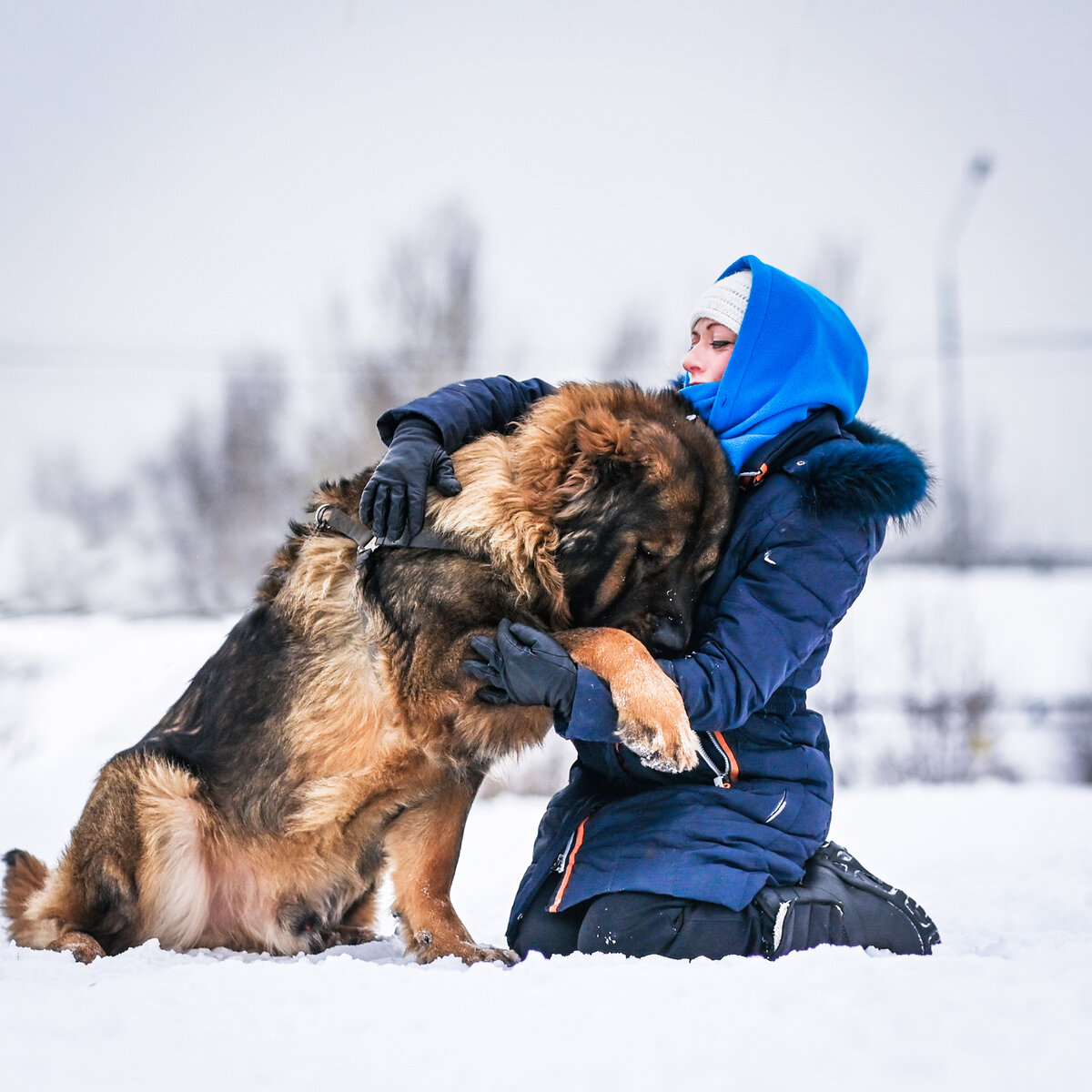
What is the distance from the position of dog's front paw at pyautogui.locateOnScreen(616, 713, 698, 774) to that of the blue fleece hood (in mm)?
870

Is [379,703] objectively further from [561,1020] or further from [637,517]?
[561,1020]

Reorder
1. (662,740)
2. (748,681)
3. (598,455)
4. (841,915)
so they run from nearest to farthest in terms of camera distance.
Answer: (662,740) → (748,681) → (841,915) → (598,455)

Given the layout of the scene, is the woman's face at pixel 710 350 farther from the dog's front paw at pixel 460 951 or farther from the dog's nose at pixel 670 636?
the dog's front paw at pixel 460 951

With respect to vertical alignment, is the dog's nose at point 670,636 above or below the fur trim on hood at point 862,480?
below

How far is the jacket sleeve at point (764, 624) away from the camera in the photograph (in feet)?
8.86

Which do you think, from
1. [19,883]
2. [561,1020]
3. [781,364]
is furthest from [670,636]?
[19,883]

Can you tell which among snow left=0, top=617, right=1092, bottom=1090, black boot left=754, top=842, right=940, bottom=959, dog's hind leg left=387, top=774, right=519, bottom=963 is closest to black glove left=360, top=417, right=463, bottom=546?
dog's hind leg left=387, top=774, right=519, bottom=963

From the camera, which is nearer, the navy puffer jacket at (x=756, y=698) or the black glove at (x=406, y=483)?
the navy puffer jacket at (x=756, y=698)

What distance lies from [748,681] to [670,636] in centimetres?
28

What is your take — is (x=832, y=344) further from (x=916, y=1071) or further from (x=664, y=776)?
(x=916, y=1071)

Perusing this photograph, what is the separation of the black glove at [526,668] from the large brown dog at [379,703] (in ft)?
0.29

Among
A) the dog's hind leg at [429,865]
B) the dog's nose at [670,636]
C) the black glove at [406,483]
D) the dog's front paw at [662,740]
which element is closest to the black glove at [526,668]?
the dog's front paw at [662,740]

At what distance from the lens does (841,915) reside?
287 centimetres

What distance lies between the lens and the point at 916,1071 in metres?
1.67
